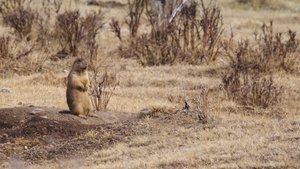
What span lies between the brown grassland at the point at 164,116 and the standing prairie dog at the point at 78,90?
1.37 ft

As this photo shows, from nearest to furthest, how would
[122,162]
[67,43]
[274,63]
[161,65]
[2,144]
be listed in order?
1. [122,162]
2. [2,144]
3. [274,63]
4. [161,65]
5. [67,43]

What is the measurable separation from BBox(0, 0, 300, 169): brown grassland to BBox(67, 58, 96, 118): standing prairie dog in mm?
417

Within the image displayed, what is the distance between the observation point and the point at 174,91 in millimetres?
13172

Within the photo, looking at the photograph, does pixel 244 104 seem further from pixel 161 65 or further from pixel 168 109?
pixel 161 65

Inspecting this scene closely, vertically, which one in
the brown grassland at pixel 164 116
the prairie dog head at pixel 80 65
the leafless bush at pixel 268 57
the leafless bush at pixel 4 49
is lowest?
the brown grassland at pixel 164 116

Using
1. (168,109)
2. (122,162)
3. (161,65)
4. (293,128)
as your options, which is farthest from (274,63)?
(122,162)

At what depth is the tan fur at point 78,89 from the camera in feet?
32.6

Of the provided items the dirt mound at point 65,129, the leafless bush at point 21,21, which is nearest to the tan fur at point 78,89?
the dirt mound at point 65,129

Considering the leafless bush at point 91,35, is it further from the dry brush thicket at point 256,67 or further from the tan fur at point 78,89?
the tan fur at point 78,89

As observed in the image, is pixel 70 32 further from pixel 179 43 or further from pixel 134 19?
pixel 134 19

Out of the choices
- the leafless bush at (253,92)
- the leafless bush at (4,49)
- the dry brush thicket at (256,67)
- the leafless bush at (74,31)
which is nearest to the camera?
the leafless bush at (253,92)

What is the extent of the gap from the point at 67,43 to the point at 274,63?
16.0 feet

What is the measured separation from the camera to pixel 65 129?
973 centimetres

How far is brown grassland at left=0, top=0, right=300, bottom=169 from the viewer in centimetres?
794
